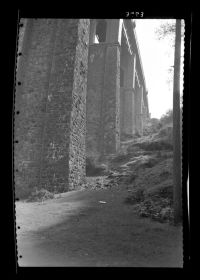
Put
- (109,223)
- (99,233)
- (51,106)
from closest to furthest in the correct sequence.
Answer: (99,233)
(109,223)
(51,106)

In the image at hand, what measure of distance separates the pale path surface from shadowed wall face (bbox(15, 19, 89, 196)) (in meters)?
1.71

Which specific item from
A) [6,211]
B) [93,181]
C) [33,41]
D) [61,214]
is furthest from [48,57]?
[6,211]

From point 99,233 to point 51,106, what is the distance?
15.6ft

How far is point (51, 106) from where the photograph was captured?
26.1 ft

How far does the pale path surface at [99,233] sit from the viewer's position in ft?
9.16

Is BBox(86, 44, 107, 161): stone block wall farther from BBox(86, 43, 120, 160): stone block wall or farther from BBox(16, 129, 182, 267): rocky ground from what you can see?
BBox(16, 129, 182, 267): rocky ground

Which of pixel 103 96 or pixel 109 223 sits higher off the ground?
pixel 103 96

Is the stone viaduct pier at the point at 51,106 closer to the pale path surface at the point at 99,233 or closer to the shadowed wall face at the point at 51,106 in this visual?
the shadowed wall face at the point at 51,106

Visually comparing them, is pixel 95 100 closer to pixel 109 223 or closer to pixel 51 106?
pixel 51 106

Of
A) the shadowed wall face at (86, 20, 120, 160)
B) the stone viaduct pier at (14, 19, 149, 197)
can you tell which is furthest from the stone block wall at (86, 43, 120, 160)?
the stone viaduct pier at (14, 19, 149, 197)

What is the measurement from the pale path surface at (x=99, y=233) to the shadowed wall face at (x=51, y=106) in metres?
1.71

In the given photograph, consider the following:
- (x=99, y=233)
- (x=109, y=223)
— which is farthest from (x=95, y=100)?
(x=99, y=233)

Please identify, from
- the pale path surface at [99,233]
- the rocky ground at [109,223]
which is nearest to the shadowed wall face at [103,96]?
the rocky ground at [109,223]

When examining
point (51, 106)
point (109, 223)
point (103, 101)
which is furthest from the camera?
point (103, 101)
